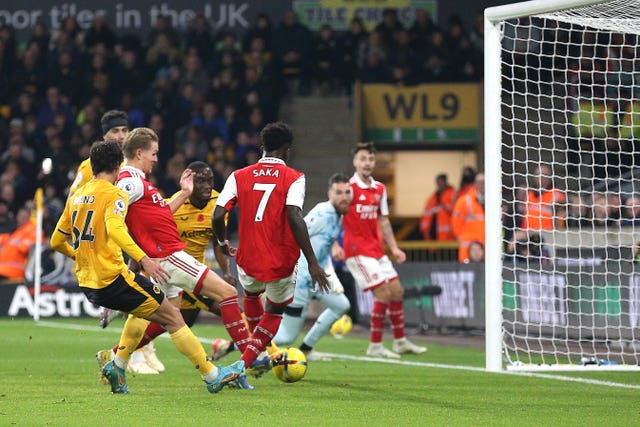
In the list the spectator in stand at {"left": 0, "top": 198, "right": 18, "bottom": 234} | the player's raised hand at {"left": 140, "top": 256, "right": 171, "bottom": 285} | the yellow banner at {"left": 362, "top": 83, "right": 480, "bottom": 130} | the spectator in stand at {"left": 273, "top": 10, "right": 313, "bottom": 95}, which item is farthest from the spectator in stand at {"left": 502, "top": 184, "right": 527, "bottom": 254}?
the spectator in stand at {"left": 273, "top": 10, "right": 313, "bottom": 95}

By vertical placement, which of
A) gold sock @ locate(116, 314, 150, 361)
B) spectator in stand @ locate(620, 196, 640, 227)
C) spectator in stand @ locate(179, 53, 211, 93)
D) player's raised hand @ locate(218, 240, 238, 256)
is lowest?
gold sock @ locate(116, 314, 150, 361)

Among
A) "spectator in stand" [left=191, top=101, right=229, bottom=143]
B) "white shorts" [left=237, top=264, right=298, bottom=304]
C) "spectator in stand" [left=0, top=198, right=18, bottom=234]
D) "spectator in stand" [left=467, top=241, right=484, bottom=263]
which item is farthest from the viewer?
"spectator in stand" [left=191, top=101, right=229, bottom=143]

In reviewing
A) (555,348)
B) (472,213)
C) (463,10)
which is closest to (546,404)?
(555,348)

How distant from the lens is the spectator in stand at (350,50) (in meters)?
23.2

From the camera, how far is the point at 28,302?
18500mm

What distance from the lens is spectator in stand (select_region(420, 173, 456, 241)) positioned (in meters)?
19.9

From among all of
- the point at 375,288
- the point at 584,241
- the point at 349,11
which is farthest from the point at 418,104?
the point at 375,288

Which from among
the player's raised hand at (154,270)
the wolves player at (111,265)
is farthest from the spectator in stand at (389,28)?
the player's raised hand at (154,270)

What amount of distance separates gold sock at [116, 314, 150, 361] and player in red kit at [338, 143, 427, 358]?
13.9 feet

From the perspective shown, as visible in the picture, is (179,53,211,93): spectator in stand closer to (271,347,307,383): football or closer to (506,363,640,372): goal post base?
(506,363,640,372): goal post base

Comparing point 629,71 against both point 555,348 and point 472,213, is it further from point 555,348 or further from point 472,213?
point 472,213

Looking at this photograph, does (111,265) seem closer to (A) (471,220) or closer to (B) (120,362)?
(B) (120,362)

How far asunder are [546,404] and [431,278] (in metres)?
8.50

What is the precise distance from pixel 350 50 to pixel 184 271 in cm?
1527
